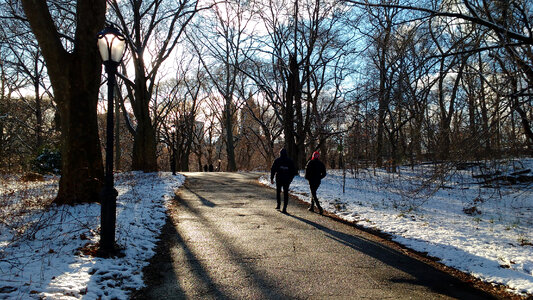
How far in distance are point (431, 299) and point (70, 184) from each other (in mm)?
Result: 8111

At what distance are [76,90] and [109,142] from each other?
380 cm

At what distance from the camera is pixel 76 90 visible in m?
7.91

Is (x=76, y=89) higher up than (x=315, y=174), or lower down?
higher up

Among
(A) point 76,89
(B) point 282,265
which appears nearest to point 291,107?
(A) point 76,89

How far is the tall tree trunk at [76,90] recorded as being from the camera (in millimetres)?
7840

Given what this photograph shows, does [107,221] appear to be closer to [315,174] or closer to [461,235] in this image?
[315,174]

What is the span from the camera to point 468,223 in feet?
28.1

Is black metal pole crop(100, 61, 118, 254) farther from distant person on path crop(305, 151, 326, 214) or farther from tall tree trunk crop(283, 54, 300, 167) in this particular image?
tall tree trunk crop(283, 54, 300, 167)

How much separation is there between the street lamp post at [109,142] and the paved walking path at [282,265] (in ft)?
2.66

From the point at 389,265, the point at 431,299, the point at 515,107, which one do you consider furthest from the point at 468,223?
the point at 431,299

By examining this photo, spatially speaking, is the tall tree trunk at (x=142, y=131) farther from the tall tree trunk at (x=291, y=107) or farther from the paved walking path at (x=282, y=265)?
the paved walking path at (x=282, y=265)

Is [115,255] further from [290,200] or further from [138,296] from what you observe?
[290,200]

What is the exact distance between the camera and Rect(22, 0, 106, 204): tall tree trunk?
7.84m

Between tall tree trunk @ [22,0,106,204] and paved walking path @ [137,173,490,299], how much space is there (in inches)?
104
